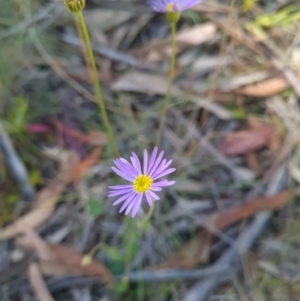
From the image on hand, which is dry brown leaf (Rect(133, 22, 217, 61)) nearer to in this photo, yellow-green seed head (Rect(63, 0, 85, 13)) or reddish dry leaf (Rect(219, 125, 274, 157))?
reddish dry leaf (Rect(219, 125, 274, 157))

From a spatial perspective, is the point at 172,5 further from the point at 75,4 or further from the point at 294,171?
the point at 294,171

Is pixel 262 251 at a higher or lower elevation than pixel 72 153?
lower

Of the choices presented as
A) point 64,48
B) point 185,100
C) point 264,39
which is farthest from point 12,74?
point 264,39

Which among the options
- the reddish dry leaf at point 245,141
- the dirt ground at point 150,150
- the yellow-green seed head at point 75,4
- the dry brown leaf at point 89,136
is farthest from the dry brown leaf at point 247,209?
the yellow-green seed head at point 75,4

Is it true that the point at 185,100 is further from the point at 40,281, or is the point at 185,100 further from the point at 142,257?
the point at 40,281

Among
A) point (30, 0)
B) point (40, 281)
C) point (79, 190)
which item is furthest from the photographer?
point (30, 0)

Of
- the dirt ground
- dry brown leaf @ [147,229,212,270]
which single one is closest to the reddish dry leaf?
the dirt ground
